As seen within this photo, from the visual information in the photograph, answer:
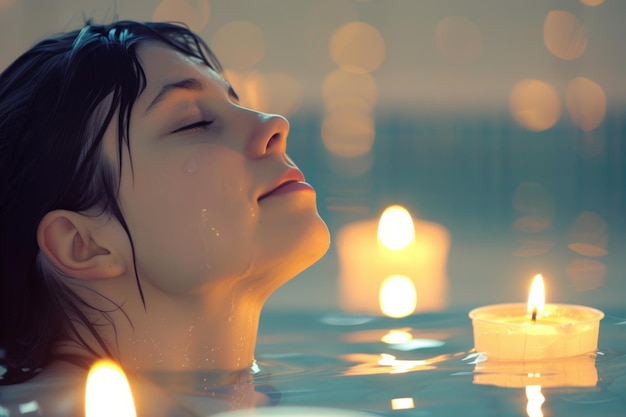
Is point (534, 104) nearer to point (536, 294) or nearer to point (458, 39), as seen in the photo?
point (458, 39)

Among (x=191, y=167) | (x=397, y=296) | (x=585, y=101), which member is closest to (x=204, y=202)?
(x=191, y=167)

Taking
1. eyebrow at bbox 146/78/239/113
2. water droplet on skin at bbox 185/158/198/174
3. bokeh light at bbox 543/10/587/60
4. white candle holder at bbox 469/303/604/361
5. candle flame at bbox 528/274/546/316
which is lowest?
white candle holder at bbox 469/303/604/361

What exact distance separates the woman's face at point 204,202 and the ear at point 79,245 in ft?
0.10

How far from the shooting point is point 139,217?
107cm

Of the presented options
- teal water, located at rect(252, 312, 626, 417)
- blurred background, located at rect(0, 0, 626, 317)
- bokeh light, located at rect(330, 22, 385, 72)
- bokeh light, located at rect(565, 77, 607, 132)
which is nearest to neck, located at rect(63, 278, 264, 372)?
teal water, located at rect(252, 312, 626, 417)

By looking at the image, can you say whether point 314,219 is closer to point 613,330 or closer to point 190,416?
point 190,416

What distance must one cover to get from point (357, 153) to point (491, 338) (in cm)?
323

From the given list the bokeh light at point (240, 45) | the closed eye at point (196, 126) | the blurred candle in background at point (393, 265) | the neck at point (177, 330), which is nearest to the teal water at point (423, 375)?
the neck at point (177, 330)

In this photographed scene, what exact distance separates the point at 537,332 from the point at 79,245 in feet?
1.81

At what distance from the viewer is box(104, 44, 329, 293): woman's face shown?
1.07 meters

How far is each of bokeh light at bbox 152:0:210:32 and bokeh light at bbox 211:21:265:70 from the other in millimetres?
112

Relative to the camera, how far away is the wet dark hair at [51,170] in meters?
1.08

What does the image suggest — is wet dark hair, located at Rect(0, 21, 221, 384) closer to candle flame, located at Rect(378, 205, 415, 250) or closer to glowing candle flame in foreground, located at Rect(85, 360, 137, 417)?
glowing candle flame in foreground, located at Rect(85, 360, 137, 417)

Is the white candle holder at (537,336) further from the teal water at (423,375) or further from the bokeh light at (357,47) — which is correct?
the bokeh light at (357,47)
